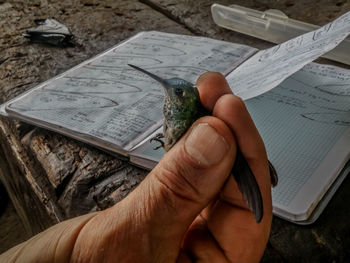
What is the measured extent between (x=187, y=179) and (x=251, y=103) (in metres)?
0.41

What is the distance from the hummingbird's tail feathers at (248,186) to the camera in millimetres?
438

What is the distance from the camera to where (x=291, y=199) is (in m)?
0.61

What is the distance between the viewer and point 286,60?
741 millimetres

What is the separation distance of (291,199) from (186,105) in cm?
23

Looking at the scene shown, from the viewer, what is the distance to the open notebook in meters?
0.67

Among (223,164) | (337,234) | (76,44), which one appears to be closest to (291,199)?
(337,234)

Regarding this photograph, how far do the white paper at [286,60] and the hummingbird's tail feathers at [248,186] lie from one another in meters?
0.23

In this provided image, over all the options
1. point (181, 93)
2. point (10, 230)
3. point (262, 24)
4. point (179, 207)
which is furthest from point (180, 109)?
point (10, 230)

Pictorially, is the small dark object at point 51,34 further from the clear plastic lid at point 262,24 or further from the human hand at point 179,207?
the human hand at point 179,207

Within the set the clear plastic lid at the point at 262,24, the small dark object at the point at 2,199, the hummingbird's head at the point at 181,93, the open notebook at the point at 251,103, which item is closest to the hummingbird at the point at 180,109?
the hummingbird's head at the point at 181,93

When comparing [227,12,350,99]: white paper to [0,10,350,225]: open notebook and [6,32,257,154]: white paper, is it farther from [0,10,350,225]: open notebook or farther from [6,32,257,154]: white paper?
[6,32,257,154]: white paper

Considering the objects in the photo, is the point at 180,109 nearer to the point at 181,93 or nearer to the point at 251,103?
the point at 181,93

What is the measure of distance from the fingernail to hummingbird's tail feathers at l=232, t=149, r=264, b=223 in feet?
0.10

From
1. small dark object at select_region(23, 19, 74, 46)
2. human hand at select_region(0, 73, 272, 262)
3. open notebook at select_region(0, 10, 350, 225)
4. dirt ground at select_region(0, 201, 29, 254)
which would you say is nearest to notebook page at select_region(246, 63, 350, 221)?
open notebook at select_region(0, 10, 350, 225)
